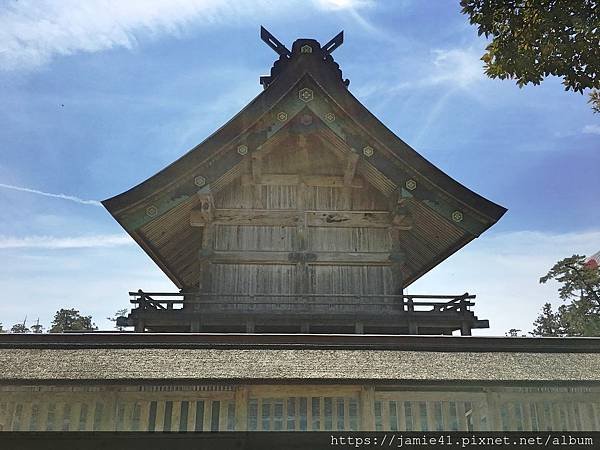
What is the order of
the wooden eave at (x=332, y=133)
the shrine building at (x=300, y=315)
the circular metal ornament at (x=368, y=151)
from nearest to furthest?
the shrine building at (x=300, y=315) < the wooden eave at (x=332, y=133) < the circular metal ornament at (x=368, y=151)

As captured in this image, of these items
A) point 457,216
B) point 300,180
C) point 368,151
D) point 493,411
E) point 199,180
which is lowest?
point 493,411

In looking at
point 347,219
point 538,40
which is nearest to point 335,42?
point 347,219

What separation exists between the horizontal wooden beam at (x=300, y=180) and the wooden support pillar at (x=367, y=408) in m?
7.26

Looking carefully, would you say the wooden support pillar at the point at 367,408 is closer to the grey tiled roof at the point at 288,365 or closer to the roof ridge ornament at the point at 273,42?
the grey tiled roof at the point at 288,365

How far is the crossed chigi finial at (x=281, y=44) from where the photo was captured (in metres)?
15.4

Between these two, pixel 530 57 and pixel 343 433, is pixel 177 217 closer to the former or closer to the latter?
pixel 343 433

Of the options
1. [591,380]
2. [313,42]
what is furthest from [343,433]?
[313,42]

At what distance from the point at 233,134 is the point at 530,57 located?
7.23m

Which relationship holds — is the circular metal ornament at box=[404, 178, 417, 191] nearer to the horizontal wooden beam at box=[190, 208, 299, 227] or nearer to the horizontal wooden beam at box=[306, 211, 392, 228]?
the horizontal wooden beam at box=[306, 211, 392, 228]

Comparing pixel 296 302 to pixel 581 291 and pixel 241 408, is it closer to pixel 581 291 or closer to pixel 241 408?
pixel 241 408

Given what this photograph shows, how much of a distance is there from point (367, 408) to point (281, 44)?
11.2 meters

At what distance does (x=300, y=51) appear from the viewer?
1354 cm

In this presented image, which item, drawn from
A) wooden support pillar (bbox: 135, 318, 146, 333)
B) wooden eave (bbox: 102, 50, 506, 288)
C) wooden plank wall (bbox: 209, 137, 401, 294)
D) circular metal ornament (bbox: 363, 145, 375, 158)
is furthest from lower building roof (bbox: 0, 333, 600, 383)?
circular metal ornament (bbox: 363, 145, 375, 158)

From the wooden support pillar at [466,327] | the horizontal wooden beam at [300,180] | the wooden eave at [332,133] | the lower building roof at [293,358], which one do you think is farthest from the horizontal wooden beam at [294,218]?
the lower building roof at [293,358]
